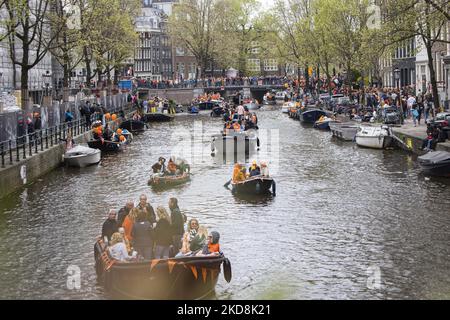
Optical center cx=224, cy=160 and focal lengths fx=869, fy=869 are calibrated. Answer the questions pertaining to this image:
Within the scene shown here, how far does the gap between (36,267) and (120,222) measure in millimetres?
2503

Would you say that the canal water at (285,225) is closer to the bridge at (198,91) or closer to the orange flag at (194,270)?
the orange flag at (194,270)

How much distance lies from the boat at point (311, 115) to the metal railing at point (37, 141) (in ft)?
72.1

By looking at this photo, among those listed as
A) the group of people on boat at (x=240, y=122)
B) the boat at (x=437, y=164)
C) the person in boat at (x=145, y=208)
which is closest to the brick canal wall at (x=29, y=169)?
the group of people on boat at (x=240, y=122)

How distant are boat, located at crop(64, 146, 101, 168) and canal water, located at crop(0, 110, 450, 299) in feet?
2.27

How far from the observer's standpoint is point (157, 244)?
2116 centimetres

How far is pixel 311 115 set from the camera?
239 ft

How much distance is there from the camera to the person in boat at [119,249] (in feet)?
64.4

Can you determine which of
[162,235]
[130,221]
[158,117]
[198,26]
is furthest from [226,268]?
[198,26]
